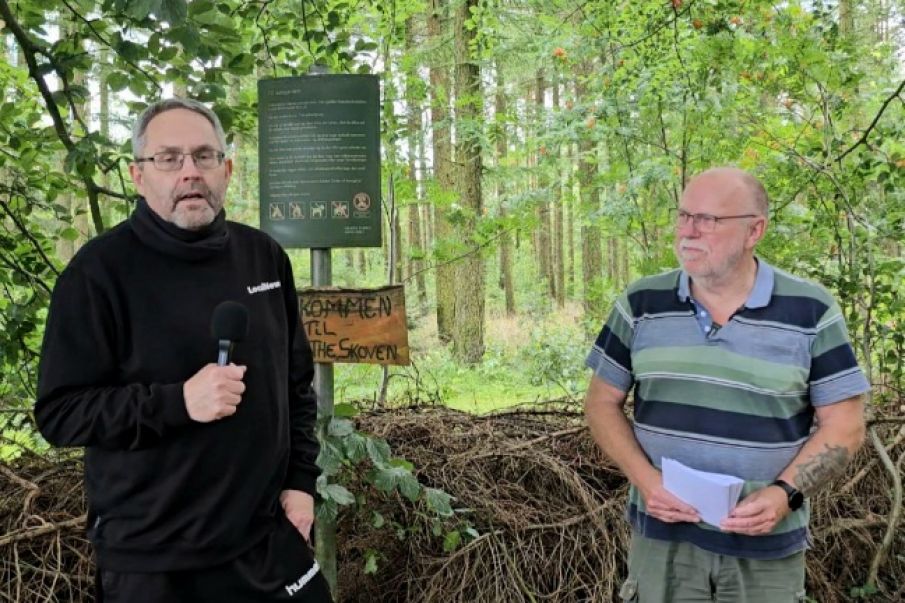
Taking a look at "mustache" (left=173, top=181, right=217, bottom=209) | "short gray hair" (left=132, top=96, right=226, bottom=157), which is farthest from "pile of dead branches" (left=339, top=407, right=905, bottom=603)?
"short gray hair" (left=132, top=96, right=226, bottom=157)

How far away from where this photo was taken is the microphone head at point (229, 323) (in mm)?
1897

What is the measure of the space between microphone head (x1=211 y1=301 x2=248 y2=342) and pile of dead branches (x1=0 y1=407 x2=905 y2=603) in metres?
1.67

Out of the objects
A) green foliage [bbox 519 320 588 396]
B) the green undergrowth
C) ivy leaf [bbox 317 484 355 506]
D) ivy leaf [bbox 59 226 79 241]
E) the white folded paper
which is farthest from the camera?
green foliage [bbox 519 320 588 396]

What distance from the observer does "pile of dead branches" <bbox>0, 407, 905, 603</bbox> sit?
10.8 feet

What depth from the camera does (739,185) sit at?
8.02 feet

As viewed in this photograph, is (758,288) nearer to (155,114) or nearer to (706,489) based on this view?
(706,489)

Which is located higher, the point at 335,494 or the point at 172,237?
the point at 172,237

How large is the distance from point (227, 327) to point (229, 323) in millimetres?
12

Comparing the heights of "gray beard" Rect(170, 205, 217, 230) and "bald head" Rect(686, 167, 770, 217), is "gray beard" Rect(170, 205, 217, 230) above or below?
below

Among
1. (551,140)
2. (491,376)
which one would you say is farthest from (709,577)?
(491,376)

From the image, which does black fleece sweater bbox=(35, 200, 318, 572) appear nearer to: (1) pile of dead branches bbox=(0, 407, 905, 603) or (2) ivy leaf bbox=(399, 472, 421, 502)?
(2) ivy leaf bbox=(399, 472, 421, 502)

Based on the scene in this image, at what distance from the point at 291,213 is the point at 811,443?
2.19m

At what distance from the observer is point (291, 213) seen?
3.15 metres

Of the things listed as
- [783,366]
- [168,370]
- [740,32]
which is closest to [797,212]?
[740,32]
